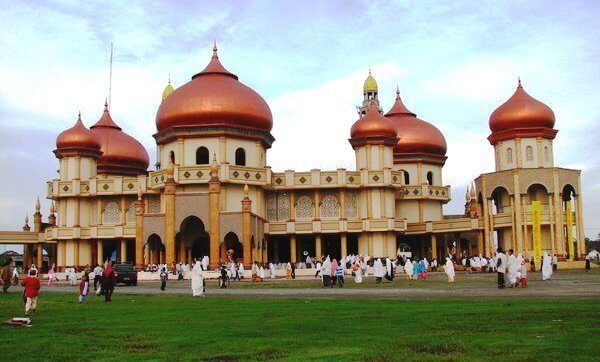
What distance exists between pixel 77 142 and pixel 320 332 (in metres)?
47.7

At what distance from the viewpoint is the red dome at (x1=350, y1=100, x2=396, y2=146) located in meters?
54.9

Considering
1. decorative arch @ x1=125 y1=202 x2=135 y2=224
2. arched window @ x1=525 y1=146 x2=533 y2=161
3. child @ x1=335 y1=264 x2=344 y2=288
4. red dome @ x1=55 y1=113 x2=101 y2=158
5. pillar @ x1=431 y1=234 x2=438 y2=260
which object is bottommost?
child @ x1=335 y1=264 x2=344 y2=288

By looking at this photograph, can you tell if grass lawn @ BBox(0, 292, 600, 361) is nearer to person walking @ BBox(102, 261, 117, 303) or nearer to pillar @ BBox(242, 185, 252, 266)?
person walking @ BBox(102, 261, 117, 303)

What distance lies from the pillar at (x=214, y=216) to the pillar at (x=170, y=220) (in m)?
2.42

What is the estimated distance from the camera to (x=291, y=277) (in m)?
45.8

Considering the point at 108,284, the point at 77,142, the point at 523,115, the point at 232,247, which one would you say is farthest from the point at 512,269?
the point at 77,142

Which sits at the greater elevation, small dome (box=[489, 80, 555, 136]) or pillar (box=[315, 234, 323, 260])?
small dome (box=[489, 80, 555, 136])

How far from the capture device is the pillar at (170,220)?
46375 mm

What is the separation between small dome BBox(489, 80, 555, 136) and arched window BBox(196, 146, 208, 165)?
71.0 feet

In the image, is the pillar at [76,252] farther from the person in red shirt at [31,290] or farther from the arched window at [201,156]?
the person in red shirt at [31,290]

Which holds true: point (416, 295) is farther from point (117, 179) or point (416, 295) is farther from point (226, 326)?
point (117, 179)

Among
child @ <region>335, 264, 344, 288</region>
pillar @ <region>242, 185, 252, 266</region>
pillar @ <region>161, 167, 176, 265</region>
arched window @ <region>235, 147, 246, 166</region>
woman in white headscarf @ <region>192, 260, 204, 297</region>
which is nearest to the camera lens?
woman in white headscarf @ <region>192, 260, 204, 297</region>

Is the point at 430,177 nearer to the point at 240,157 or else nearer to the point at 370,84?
the point at 240,157

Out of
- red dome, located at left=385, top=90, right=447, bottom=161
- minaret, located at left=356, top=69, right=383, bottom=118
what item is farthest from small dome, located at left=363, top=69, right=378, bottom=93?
red dome, located at left=385, top=90, right=447, bottom=161
